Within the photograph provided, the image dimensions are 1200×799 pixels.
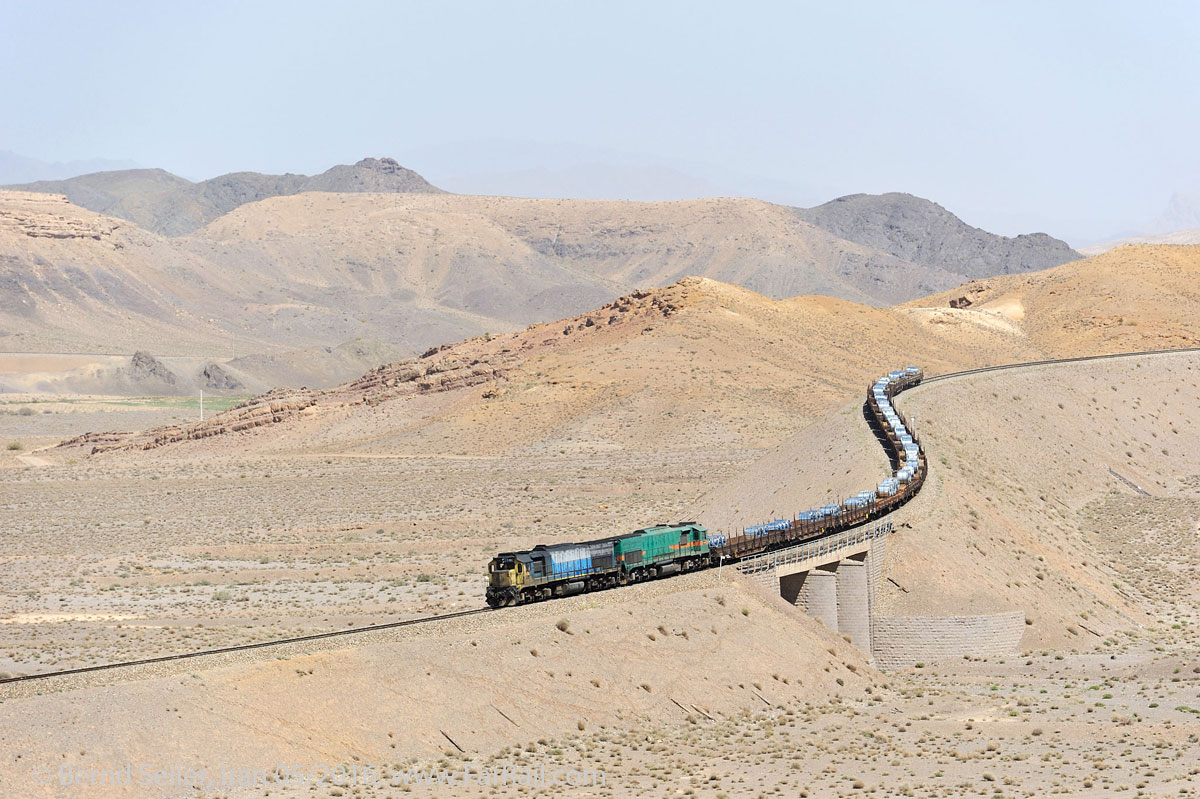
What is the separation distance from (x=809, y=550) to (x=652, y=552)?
18.4ft

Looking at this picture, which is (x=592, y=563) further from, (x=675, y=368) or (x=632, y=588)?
(x=675, y=368)

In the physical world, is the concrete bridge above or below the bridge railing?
below

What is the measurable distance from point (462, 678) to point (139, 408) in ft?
419

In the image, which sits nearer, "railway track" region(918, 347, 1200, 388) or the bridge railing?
the bridge railing

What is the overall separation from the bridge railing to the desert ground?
3.48ft

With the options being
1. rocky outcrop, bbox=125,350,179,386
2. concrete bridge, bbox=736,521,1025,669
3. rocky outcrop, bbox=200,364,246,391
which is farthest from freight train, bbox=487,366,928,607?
rocky outcrop, bbox=125,350,179,386

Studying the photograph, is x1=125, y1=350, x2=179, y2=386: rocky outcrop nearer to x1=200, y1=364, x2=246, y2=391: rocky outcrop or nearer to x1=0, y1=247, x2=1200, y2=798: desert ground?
x1=200, y1=364, x2=246, y2=391: rocky outcrop

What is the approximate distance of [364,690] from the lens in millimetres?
32344

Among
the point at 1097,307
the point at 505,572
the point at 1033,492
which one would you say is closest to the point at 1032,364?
the point at 1033,492

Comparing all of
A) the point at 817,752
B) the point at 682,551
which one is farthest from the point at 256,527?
the point at 817,752

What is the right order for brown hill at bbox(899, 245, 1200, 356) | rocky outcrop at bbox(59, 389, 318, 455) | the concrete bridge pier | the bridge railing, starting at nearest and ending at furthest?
the bridge railing < the concrete bridge pier < rocky outcrop at bbox(59, 389, 318, 455) < brown hill at bbox(899, 245, 1200, 356)

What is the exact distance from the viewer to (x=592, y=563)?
4103 centimetres

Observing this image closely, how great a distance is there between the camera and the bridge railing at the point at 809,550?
43.5 m

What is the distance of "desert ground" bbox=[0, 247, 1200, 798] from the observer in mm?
30609
